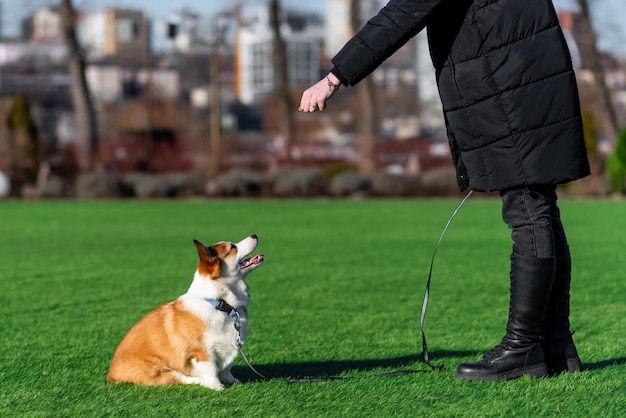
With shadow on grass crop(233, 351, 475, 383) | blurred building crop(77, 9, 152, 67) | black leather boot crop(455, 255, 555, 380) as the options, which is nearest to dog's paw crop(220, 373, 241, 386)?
shadow on grass crop(233, 351, 475, 383)

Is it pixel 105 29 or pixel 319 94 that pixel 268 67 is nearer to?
pixel 105 29

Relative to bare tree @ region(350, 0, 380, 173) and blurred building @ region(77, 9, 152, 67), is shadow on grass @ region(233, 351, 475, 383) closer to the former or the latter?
bare tree @ region(350, 0, 380, 173)

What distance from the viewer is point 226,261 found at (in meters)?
4.57

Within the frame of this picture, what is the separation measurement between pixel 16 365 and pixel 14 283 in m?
4.05

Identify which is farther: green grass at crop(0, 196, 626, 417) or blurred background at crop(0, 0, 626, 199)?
blurred background at crop(0, 0, 626, 199)


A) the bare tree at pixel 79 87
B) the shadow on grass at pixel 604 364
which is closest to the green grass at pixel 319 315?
the shadow on grass at pixel 604 364

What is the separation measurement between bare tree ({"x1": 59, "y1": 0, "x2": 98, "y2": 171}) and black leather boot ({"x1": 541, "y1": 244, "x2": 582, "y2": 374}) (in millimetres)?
27532

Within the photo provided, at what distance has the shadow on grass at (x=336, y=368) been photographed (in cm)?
472

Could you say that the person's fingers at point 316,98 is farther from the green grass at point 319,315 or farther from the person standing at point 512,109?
the green grass at point 319,315

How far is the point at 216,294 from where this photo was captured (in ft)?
14.8

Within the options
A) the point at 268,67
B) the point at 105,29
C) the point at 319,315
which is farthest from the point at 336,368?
the point at 268,67

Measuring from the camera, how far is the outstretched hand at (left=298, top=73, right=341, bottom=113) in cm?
415

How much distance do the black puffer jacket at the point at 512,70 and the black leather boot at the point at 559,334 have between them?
55cm

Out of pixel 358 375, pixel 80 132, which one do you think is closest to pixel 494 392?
pixel 358 375
